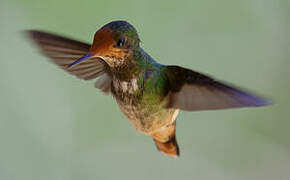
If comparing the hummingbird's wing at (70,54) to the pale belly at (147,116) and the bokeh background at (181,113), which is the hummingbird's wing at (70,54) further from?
the bokeh background at (181,113)

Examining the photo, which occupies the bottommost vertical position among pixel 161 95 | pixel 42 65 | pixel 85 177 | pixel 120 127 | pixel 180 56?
pixel 85 177

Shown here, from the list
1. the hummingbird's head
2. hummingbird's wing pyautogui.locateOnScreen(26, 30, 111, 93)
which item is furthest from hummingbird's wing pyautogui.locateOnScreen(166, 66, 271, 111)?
hummingbird's wing pyautogui.locateOnScreen(26, 30, 111, 93)

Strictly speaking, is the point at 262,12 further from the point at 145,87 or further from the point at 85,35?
the point at 145,87

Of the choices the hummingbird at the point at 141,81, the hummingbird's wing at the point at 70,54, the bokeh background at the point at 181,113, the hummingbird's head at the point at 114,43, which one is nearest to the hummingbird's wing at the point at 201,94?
the hummingbird at the point at 141,81

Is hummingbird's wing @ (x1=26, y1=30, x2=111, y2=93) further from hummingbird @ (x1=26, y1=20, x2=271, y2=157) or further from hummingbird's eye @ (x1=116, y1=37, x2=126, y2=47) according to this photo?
hummingbird's eye @ (x1=116, y1=37, x2=126, y2=47)

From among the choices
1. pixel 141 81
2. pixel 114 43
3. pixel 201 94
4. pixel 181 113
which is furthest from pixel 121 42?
pixel 181 113

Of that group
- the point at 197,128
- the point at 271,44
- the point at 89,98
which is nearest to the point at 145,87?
the point at 89,98

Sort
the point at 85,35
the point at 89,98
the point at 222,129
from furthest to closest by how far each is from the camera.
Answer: the point at 222,129 → the point at 89,98 → the point at 85,35

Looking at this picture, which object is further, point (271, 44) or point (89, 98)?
point (271, 44)
